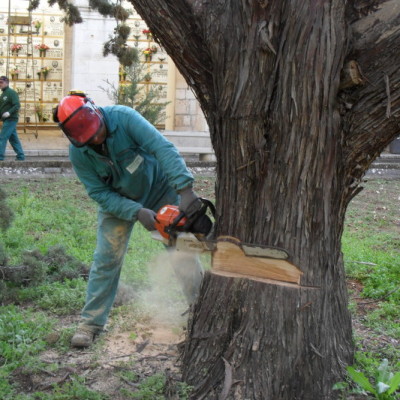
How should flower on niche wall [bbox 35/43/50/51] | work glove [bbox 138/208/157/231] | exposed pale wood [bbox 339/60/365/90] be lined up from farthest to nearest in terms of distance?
flower on niche wall [bbox 35/43/50/51] → work glove [bbox 138/208/157/231] → exposed pale wood [bbox 339/60/365/90]

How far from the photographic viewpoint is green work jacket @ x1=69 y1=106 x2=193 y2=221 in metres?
3.94

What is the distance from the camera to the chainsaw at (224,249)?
3256 millimetres

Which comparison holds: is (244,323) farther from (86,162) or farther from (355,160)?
(86,162)

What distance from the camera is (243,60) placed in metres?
3.11

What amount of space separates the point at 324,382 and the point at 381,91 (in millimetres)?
1530

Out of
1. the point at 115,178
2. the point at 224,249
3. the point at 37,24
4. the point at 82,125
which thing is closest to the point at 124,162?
the point at 115,178

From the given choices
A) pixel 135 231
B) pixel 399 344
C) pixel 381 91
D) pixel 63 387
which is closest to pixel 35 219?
pixel 135 231

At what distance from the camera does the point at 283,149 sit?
315 cm

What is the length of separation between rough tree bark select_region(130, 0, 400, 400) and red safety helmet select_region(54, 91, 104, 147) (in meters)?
0.73

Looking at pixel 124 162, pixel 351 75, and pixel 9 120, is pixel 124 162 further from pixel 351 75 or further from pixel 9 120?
pixel 9 120

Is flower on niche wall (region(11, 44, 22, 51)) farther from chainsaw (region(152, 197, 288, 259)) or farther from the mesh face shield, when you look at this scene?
chainsaw (region(152, 197, 288, 259))

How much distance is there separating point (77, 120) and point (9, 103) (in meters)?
11.0

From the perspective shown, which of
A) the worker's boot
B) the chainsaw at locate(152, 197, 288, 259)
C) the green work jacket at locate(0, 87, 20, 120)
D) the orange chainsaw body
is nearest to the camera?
the chainsaw at locate(152, 197, 288, 259)

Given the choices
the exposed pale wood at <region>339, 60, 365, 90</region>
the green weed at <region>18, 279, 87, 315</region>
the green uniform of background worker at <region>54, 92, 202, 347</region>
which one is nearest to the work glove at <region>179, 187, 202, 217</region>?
the green uniform of background worker at <region>54, 92, 202, 347</region>
